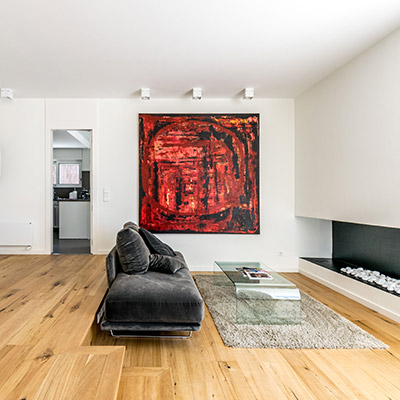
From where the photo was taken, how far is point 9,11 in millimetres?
2471

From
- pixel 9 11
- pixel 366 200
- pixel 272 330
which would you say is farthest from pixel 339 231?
pixel 9 11

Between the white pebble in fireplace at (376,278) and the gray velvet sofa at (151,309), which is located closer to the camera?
the gray velvet sofa at (151,309)

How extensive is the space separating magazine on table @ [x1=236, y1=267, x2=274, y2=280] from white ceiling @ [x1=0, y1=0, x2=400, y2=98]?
2.40 m

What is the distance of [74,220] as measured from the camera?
23.1ft

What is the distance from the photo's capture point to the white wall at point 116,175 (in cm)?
466

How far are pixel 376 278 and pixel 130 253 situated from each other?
273 cm

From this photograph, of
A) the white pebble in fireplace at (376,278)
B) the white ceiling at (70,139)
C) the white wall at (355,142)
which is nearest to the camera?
the white wall at (355,142)

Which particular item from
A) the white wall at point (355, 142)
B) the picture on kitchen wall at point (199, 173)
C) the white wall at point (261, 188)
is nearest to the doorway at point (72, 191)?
the white wall at point (261, 188)

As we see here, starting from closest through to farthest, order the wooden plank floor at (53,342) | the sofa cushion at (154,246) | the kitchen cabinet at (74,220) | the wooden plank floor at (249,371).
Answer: the wooden plank floor at (53,342) < the wooden plank floor at (249,371) < the sofa cushion at (154,246) < the kitchen cabinet at (74,220)

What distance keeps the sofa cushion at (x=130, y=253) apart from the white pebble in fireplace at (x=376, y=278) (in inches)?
97.6

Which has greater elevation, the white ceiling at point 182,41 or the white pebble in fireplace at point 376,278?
the white ceiling at point 182,41

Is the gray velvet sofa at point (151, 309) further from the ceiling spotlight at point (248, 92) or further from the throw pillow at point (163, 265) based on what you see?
the ceiling spotlight at point (248, 92)

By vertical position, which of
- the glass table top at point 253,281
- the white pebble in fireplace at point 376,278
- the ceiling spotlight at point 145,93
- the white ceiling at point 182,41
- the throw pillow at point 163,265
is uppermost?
the white ceiling at point 182,41

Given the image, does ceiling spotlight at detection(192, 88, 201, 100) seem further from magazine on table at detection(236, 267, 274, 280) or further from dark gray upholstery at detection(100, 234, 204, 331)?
dark gray upholstery at detection(100, 234, 204, 331)
